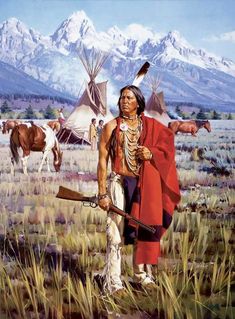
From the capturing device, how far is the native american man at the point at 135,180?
8.22ft

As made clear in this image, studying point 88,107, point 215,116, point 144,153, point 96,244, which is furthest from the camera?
point 215,116

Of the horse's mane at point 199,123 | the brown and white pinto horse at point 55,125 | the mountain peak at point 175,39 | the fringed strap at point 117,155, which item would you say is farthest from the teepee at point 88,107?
the horse's mane at point 199,123

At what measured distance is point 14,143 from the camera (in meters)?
2.78

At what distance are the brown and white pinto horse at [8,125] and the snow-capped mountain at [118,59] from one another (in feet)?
0.88

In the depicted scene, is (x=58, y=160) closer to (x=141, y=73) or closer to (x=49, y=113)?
(x=49, y=113)

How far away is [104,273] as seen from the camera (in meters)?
2.54

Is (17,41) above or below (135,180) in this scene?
above

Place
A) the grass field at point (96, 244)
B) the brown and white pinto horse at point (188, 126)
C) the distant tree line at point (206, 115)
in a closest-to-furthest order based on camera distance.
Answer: the grass field at point (96, 244), the brown and white pinto horse at point (188, 126), the distant tree line at point (206, 115)

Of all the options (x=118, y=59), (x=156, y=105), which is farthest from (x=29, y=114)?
(x=156, y=105)

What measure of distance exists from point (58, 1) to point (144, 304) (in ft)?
5.07

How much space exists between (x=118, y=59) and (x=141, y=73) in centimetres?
17

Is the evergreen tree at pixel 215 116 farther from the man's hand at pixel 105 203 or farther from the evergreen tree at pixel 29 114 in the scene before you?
the evergreen tree at pixel 29 114

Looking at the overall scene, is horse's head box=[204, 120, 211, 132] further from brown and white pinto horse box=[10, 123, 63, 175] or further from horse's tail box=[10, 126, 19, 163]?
horse's tail box=[10, 126, 19, 163]

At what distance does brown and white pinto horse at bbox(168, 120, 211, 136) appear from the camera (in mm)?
2704
